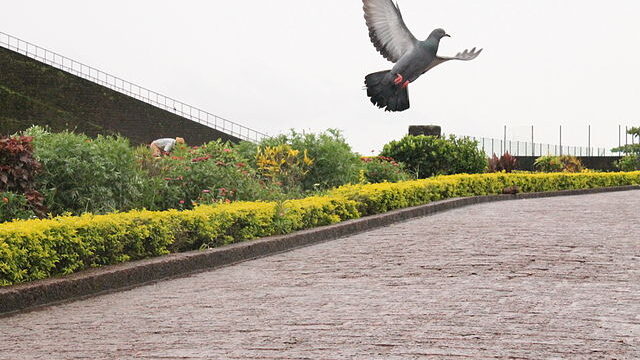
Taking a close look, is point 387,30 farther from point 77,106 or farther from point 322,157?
point 77,106

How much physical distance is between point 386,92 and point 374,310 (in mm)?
12135

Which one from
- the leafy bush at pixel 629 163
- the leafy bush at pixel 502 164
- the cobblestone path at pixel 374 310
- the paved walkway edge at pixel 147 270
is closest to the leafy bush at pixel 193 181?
the paved walkway edge at pixel 147 270

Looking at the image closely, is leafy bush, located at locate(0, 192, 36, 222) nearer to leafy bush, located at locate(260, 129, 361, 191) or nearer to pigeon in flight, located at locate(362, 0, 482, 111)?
leafy bush, located at locate(260, 129, 361, 191)

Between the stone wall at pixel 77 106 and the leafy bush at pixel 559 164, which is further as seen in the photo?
the stone wall at pixel 77 106

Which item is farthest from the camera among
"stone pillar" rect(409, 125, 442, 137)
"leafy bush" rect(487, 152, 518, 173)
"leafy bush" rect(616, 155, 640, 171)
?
"leafy bush" rect(616, 155, 640, 171)

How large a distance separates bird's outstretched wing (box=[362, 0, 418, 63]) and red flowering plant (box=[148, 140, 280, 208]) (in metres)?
6.53

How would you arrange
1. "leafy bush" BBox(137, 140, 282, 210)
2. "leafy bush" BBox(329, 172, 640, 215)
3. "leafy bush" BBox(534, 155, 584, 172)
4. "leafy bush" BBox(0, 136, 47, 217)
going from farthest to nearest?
1. "leafy bush" BBox(534, 155, 584, 172)
2. "leafy bush" BBox(329, 172, 640, 215)
3. "leafy bush" BBox(137, 140, 282, 210)
4. "leafy bush" BBox(0, 136, 47, 217)

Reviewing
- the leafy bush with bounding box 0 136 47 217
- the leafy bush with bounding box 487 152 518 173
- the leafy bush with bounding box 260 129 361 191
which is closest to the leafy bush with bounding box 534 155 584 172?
the leafy bush with bounding box 487 152 518 173

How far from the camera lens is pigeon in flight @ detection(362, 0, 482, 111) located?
17.3m

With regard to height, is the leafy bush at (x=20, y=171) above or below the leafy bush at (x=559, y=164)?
below

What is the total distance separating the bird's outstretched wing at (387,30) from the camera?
17047 millimetres

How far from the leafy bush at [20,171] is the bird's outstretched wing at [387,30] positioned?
9.68m

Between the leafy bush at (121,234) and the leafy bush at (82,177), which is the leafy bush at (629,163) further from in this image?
the leafy bush at (82,177)

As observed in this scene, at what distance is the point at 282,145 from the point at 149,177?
3.99 meters
